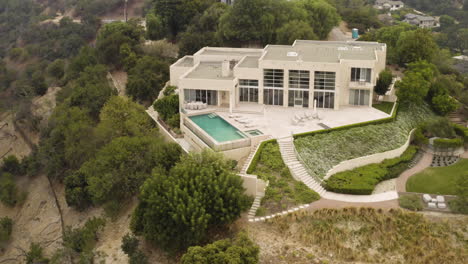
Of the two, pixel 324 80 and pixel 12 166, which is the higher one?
pixel 324 80

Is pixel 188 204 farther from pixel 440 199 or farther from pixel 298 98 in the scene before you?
pixel 298 98

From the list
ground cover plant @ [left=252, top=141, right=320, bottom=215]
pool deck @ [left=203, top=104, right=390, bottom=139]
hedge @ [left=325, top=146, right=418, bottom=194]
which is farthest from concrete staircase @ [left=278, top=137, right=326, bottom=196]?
pool deck @ [left=203, top=104, right=390, bottom=139]

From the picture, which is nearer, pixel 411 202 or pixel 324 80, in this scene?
pixel 411 202

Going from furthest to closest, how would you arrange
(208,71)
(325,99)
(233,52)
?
1. (233,52)
2. (208,71)
3. (325,99)

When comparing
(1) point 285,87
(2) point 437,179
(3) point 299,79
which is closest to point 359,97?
(3) point 299,79

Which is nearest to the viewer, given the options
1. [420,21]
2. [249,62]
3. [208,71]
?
[249,62]

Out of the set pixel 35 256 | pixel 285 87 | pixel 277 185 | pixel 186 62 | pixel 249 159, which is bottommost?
pixel 35 256
